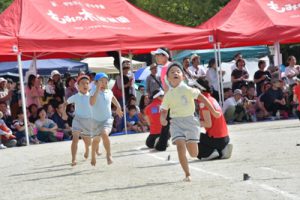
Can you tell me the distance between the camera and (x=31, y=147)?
1786cm

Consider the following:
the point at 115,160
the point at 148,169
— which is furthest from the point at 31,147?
the point at 148,169

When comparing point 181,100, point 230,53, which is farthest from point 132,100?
point 230,53

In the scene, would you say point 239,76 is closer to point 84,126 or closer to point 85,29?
point 85,29

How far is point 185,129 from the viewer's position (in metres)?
9.79

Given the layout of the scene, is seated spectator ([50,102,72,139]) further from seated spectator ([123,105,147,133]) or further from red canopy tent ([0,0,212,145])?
seated spectator ([123,105,147,133])

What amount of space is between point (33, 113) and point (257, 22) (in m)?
6.99

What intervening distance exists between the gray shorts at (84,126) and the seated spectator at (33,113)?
23.2 feet

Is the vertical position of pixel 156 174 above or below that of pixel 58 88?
below

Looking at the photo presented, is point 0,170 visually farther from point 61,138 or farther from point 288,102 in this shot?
point 288,102

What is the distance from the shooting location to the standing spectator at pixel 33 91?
20.8 m

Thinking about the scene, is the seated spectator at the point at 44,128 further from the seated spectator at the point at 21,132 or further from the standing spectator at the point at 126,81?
the standing spectator at the point at 126,81

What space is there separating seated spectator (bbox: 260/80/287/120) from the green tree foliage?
21634 mm

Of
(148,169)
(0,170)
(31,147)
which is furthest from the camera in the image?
(31,147)

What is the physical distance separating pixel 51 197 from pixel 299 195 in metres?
2.97
